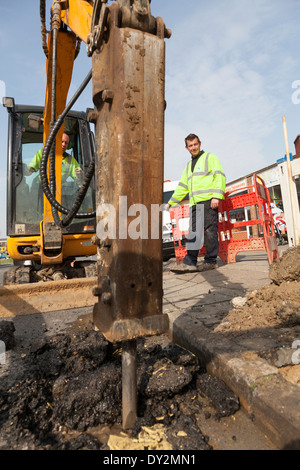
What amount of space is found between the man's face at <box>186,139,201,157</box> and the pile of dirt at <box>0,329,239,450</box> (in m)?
4.59

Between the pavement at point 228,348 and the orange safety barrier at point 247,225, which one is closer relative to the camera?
the pavement at point 228,348

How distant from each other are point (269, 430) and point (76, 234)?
4163 mm

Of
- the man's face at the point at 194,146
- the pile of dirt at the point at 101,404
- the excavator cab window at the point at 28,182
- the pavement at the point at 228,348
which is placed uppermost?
the man's face at the point at 194,146

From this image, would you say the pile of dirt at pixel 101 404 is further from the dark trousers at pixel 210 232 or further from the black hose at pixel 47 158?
the dark trousers at pixel 210 232

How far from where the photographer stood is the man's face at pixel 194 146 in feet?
18.6

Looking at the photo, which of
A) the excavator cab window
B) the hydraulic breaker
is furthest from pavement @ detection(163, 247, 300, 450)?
the excavator cab window

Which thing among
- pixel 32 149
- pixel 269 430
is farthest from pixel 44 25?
pixel 269 430

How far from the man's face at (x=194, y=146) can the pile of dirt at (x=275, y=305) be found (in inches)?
133

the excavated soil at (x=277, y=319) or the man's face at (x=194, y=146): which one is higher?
the man's face at (x=194, y=146)

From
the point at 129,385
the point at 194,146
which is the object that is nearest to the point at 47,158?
the point at 129,385

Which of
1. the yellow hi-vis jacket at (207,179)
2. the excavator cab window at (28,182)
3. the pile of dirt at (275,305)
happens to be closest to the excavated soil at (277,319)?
the pile of dirt at (275,305)

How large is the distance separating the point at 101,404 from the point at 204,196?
4.59m

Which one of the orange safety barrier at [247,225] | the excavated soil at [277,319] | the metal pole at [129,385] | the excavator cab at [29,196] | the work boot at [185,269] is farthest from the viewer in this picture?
the orange safety barrier at [247,225]
